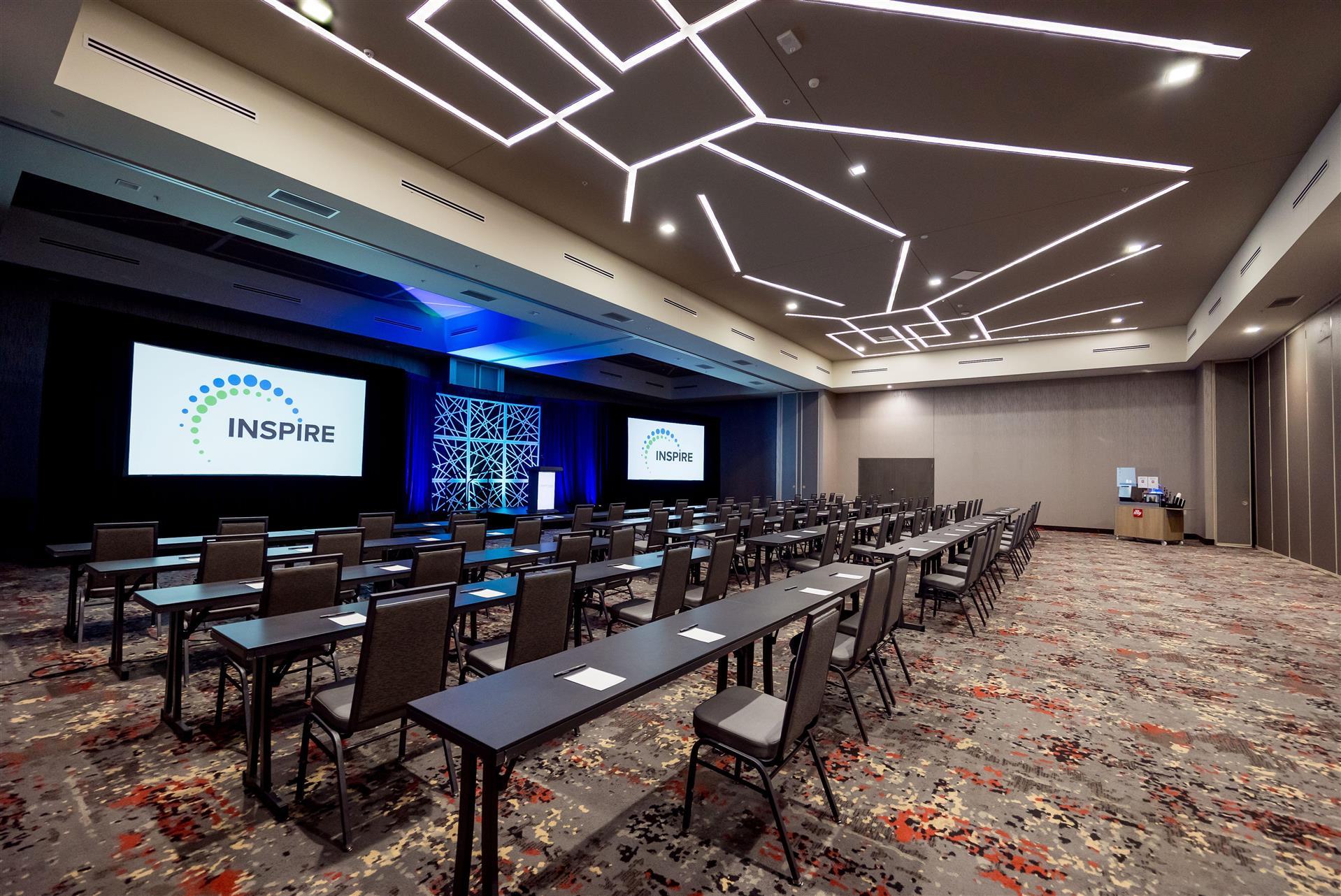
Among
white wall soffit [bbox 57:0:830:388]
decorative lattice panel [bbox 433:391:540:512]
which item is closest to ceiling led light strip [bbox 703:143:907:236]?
white wall soffit [bbox 57:0:830:388]

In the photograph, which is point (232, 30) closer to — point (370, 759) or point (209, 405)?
point (370, 759)

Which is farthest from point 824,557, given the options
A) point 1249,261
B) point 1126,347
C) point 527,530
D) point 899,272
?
point 1126,347

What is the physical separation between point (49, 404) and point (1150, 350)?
18.9m

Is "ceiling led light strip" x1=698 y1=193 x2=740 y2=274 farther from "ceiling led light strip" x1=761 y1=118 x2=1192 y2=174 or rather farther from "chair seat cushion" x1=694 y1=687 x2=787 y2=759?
"chair seat cushion" x1=694 y1=687 x2=787 y2=759

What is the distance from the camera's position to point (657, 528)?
741 centimetres

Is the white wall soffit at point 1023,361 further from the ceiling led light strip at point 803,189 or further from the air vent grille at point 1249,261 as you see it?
the ceiling led light strip at point 803,189

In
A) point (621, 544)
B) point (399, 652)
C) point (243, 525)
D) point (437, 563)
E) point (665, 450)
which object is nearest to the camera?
point (399, 652)

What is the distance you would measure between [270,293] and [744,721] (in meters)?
10.5

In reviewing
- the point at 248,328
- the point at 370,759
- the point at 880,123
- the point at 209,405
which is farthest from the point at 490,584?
the point at 248,328

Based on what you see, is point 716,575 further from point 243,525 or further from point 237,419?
point 237,419

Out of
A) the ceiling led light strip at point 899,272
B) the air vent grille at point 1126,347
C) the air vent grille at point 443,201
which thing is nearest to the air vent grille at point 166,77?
the air vent grille at point 443,201

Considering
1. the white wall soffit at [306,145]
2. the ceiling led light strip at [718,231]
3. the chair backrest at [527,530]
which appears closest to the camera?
the white wall soffit at [306,145]

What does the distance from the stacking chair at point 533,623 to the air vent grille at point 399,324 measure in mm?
9617

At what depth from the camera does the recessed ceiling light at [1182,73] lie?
4129mm
